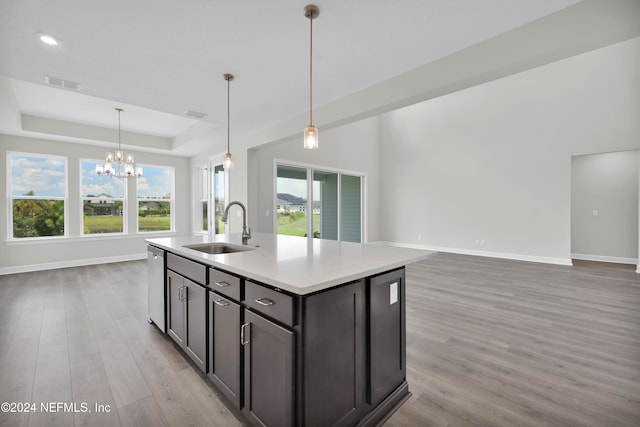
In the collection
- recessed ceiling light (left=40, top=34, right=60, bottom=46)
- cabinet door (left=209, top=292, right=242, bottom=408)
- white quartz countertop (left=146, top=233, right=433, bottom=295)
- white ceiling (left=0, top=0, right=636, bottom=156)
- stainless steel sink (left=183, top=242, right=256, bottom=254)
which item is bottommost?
cabinet door (left=209, top=292, right=242, bottom=408)

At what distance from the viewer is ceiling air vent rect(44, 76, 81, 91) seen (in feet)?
9.88

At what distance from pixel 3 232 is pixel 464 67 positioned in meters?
7.74

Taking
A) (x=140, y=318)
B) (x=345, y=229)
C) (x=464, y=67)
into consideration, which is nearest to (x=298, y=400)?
(x=140, y=318)

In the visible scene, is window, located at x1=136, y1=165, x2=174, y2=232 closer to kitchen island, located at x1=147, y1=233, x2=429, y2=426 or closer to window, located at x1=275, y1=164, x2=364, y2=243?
window, located at x1=275, y1=164, x2=364, y2=243

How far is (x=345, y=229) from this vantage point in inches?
305

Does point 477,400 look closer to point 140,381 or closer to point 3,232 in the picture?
point 140,381

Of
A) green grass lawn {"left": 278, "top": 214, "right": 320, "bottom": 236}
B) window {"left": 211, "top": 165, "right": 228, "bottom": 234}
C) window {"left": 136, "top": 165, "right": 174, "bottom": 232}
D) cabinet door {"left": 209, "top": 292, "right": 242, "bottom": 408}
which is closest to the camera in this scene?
cabinet door {"left": 209, "top": 292, "right": 242, "bottom": 408}

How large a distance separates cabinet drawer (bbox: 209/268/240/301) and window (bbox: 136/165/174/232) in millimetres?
6112

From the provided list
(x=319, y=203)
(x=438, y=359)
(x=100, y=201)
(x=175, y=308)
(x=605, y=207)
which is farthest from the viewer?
(x=319, y=203)

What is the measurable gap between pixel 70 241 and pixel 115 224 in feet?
2.81

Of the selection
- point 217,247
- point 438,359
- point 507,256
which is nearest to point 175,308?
point 217,247

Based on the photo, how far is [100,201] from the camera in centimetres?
620

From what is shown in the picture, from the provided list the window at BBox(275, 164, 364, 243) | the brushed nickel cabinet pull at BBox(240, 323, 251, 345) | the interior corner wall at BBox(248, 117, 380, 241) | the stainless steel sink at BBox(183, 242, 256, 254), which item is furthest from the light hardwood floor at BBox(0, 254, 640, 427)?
the window at BBox(275, 164, 364, 243)

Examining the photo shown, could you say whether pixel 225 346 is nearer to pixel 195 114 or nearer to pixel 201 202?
pixel 195 114
